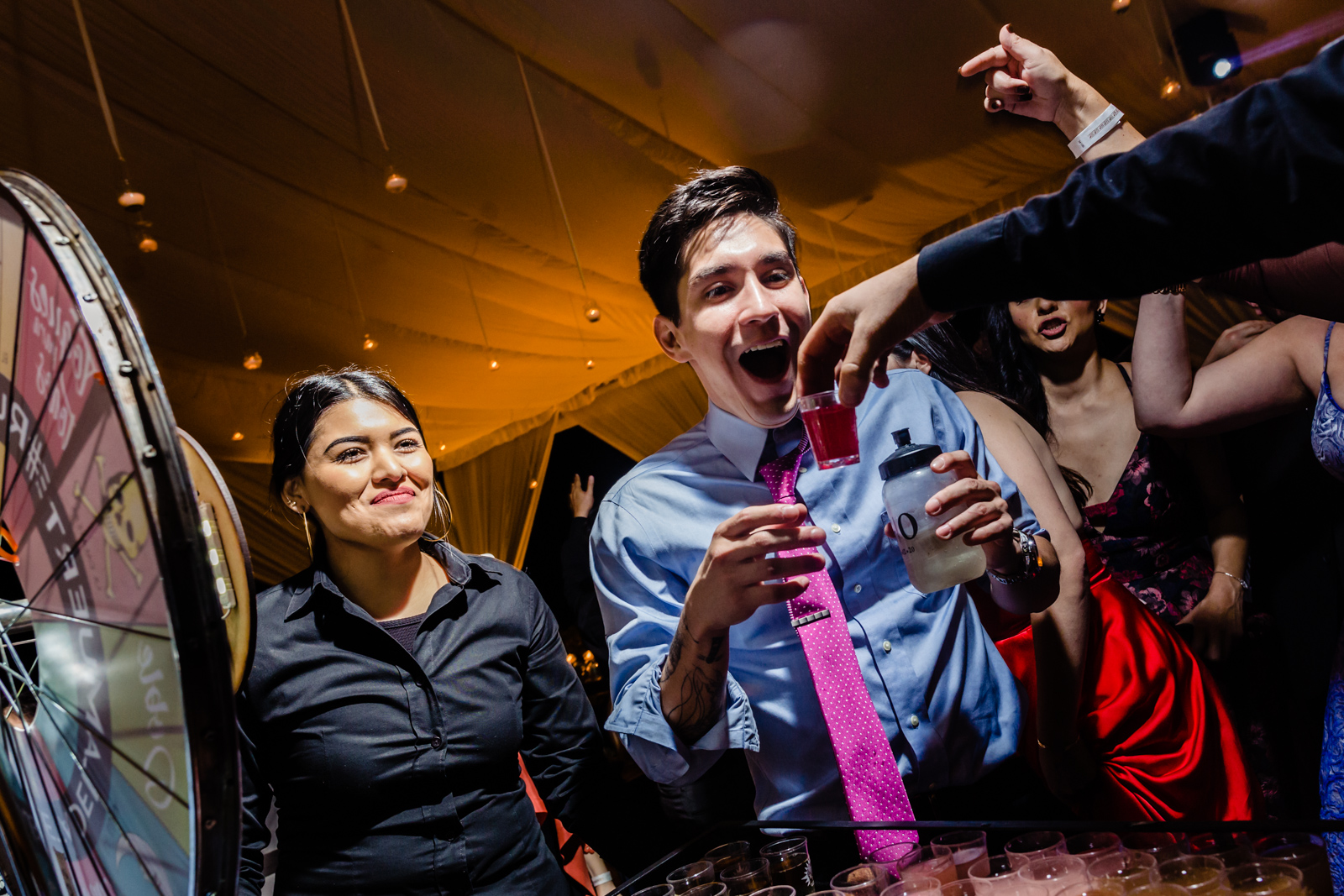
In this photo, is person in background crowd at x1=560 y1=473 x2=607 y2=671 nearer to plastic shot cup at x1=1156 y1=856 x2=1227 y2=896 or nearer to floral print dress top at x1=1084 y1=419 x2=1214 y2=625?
floral print dress top at x1=1084 y1=419 x2=1214 y2=625

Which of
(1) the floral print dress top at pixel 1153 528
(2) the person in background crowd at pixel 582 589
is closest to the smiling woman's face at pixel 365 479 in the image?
(1) the floral print dress top at pixel 1153 528

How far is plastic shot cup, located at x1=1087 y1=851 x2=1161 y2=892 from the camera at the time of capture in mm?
807

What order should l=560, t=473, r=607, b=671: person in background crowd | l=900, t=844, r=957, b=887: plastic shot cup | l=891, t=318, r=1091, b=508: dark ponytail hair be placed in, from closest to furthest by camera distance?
l=900, t=844, r=957, b=887: plastic shot cup → l=891, t=318, r=1091, b=508: dark ponytail hair → l=560, t=473, r=607, b=671: person in background crowd

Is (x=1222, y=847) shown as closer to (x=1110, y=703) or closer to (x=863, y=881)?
(x=863, y=881)

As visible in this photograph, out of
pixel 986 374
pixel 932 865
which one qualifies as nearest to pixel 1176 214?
pixel 932 865

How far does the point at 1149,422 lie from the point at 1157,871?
1.50 meters

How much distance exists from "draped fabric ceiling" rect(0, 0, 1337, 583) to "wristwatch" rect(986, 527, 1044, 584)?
191 cm

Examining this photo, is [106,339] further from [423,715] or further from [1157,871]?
[423,715]

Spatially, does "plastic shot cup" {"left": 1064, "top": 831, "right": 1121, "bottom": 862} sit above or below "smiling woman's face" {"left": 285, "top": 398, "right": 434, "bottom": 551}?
below

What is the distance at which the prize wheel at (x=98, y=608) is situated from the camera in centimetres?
56

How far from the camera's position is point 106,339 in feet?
1.90

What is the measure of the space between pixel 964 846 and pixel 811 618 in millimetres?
435

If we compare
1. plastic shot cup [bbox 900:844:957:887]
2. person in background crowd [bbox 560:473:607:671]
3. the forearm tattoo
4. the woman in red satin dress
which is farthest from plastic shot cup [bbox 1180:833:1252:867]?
person in background crowd [bbox 560:473:607:671]

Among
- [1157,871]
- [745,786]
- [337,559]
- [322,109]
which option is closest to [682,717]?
[745,786]
